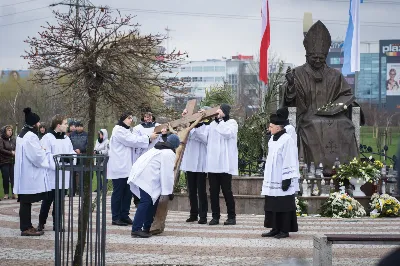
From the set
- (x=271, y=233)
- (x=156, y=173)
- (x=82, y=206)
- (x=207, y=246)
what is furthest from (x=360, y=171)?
(x=82, y=206)

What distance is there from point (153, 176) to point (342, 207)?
548 cm

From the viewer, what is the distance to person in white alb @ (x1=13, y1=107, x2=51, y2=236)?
14484 mm

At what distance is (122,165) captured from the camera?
16.0 m

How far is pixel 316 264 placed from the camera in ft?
35.1

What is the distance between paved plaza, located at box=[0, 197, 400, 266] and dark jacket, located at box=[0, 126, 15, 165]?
730 centimetres

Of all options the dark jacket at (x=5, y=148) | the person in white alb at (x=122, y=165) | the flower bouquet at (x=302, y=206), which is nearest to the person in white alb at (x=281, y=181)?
the person in white alb at (x=122, y=165)

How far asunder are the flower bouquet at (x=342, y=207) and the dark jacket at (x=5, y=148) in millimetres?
9067

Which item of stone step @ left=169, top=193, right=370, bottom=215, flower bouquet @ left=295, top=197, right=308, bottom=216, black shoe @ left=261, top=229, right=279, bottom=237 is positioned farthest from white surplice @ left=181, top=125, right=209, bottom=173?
stone step @ left=169, top=193, right=370, bottom=215

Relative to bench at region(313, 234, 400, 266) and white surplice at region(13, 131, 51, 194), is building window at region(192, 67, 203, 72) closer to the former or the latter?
white surplice at region(13, 131, 51, 194)

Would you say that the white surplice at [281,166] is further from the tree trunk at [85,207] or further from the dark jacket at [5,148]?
the dark jacket at [5,148]

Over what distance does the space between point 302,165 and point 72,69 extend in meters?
11.7

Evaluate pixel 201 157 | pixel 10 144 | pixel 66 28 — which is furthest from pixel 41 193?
pixel 10 144

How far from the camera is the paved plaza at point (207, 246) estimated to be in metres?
11.7

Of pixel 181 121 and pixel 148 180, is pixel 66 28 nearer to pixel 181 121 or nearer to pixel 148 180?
pixel 148 180
